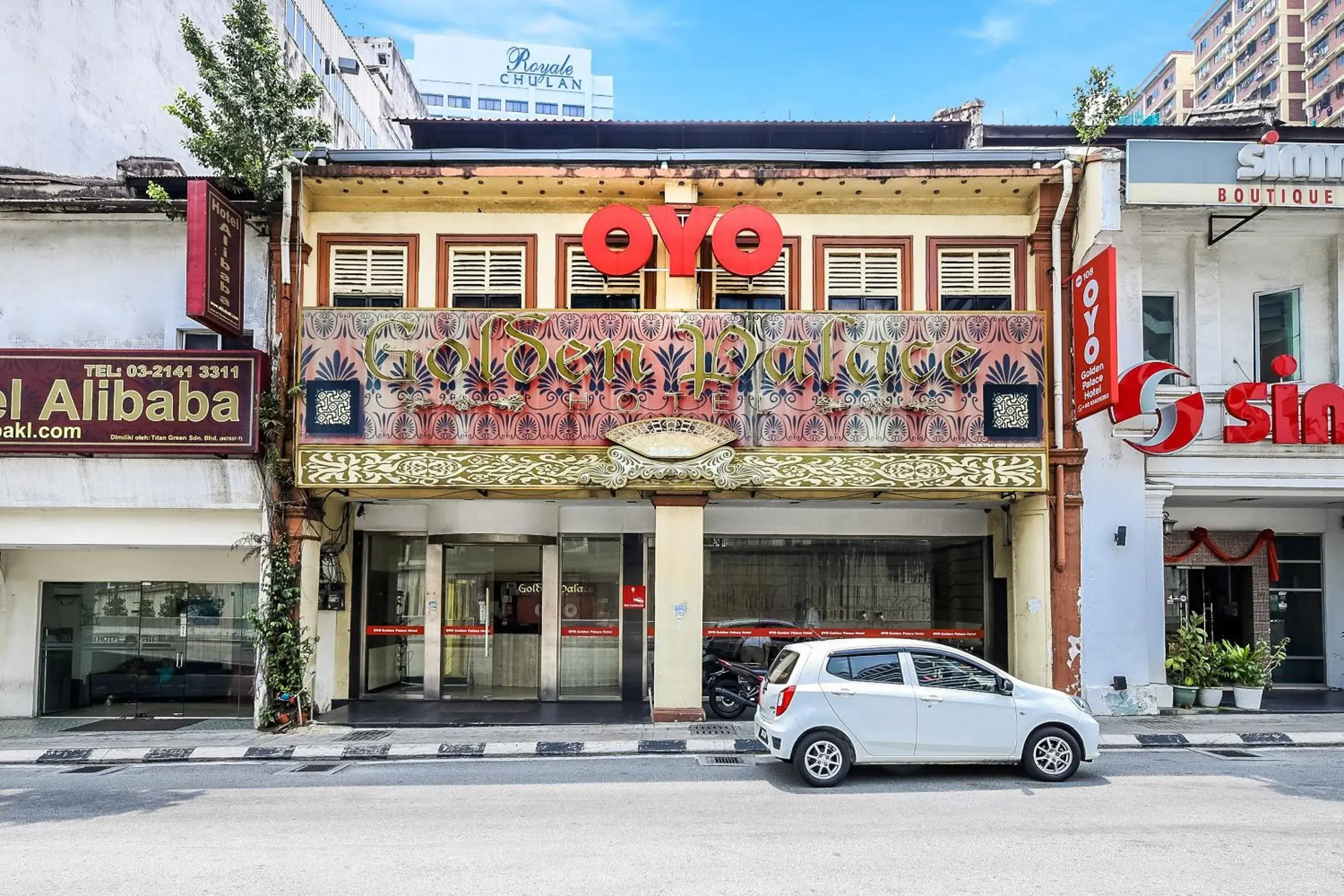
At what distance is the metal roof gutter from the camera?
1625cm

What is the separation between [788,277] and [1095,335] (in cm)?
487

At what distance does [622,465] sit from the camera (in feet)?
51.4

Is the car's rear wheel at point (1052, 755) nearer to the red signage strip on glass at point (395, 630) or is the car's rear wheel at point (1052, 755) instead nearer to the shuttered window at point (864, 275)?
the shuttered window at point (864, 275)

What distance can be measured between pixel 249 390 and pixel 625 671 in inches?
318

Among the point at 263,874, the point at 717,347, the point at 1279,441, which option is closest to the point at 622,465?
the point at 717,347

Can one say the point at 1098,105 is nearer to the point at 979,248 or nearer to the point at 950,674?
the point at 979,248

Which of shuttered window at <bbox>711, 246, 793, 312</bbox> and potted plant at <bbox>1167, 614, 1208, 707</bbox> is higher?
shuttered window at <bbox>711, 246, 793, 312</bbox>

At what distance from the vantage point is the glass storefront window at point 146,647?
17.7 meters

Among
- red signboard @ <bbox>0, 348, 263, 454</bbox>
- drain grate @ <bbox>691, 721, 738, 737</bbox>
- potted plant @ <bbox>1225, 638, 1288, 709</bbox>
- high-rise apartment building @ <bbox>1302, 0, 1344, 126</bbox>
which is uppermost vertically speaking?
high-rise apartment building @ <bbox>1302, 0, 1344, 126</bbox>

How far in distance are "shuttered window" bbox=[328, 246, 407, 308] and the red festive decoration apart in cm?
1533

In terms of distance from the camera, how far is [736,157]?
1661 centimetres

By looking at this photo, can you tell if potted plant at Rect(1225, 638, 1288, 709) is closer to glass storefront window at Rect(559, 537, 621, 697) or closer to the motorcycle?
the motorcycle

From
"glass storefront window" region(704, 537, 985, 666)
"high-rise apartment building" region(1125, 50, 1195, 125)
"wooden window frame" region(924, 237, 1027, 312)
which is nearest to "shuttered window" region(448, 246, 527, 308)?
"glass storefront window" region(704, 537, 985, 666)

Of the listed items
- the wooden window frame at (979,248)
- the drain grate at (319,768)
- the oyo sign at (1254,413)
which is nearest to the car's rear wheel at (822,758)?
the drain grate at (319,768)
